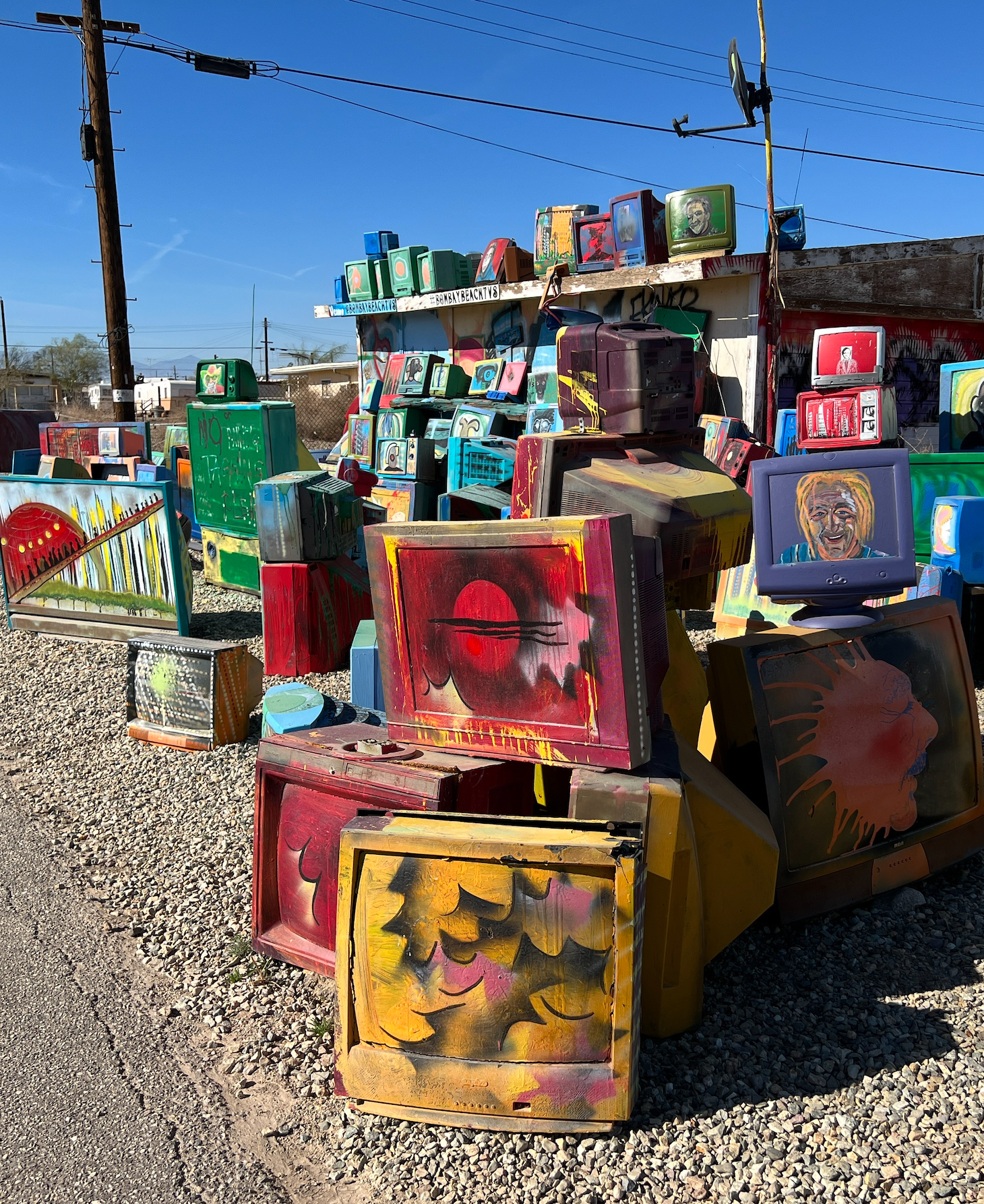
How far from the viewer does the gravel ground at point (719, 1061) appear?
2.42 m

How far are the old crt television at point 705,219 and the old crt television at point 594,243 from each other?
1089 millimetres

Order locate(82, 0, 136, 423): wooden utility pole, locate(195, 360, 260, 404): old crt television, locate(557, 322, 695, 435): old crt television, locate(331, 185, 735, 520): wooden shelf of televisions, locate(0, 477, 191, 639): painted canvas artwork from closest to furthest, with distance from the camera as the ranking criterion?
1. locate(557, 322, 695, 435): old crt television
2. locate(0, 477, 191, 639): painted canvas artwork
3. locate(331, 185, 735, 520): wooden shelf of televisions
4. locate(195, 360, 260, 404): old crt television
5. locate(82, 0, 136, 423): wooden utility pole

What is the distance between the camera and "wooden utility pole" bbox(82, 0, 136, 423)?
13.1 meters

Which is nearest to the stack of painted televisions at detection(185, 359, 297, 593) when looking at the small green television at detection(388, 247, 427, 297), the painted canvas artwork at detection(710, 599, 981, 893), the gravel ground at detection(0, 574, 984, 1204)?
the small green television at detection(388, 247, 427, 297)

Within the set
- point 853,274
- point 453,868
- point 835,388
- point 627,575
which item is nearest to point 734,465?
point 835,388

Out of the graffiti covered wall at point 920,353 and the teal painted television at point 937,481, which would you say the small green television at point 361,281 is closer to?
the graffiti covered wall at point 920,353

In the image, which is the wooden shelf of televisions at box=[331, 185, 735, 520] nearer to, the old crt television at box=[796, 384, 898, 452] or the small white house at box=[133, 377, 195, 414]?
the old crt television at box=[796, 384, 898, 452]

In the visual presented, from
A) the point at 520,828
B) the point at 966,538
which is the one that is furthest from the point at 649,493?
the point at 966,538

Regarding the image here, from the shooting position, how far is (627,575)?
2777mm

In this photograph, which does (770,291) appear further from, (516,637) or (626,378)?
(516,637)

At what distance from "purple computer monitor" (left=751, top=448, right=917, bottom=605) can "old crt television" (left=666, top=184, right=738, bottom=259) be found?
6.21 metres

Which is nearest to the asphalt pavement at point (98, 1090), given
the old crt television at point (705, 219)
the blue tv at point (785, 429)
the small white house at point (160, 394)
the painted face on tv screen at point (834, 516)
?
the painted face on tv screen at point (834, 516)

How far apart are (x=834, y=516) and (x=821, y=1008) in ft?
6.27

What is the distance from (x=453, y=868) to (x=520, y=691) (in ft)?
2.17
